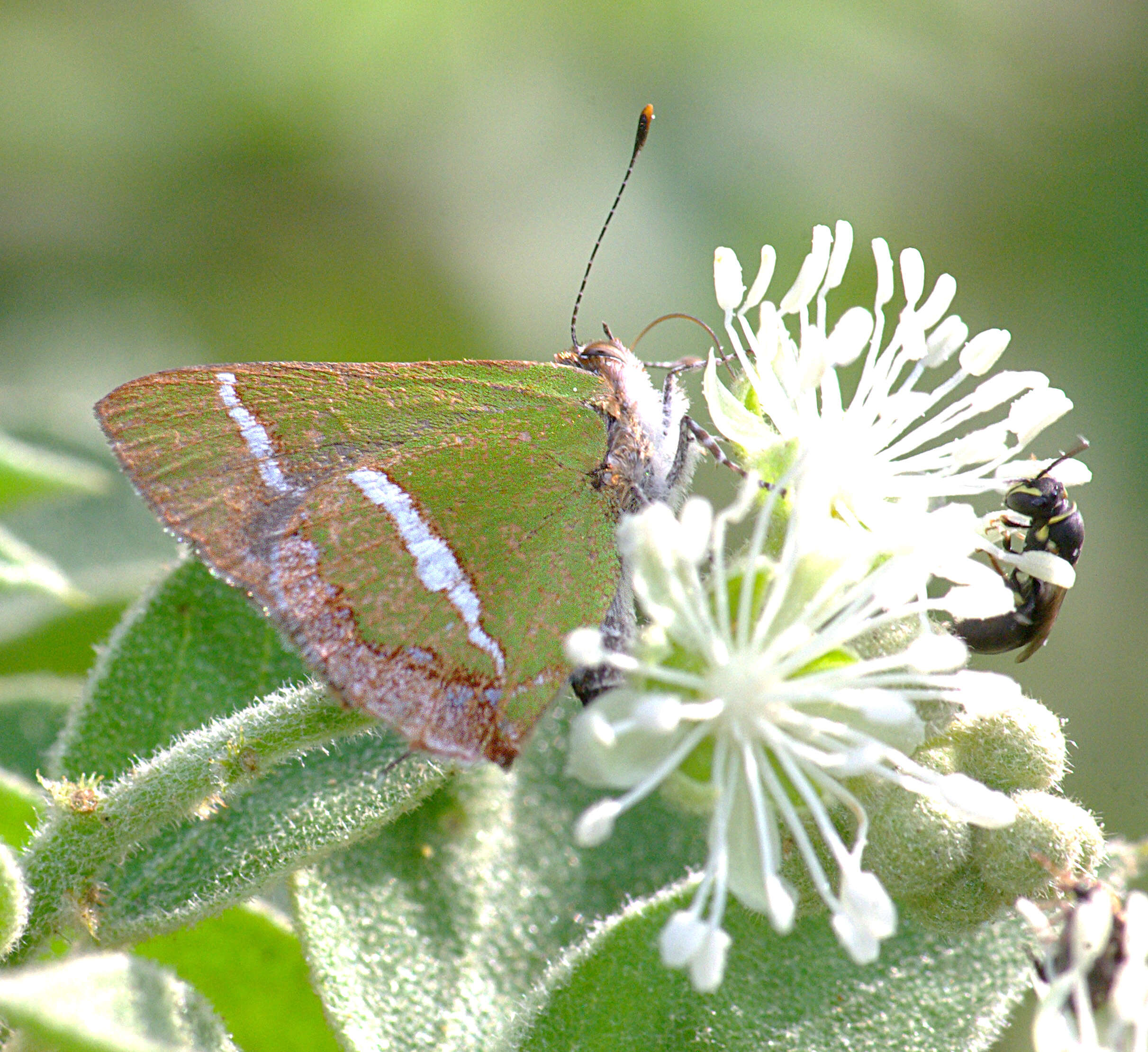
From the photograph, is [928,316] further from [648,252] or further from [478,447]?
[648,252]

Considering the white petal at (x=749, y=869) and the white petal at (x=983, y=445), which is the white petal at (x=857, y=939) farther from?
the white petal at (x=983, y=445)

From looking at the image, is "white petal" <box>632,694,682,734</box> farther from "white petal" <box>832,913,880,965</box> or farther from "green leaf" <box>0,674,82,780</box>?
"green leaf" <box>0,674,82,780</box>

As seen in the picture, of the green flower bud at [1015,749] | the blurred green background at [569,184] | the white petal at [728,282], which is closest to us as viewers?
the green flower bud at [1015,749]

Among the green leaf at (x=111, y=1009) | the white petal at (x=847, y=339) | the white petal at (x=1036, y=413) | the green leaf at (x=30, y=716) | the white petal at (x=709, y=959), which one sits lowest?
the green leaf at (x=111, y=1009)

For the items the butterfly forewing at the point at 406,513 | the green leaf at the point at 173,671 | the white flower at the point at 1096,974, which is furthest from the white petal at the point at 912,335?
the green leaf at the point at 173,671

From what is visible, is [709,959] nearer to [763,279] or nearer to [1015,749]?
[1015,749]

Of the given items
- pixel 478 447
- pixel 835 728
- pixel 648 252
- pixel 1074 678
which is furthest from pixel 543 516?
pixel 1074 678
